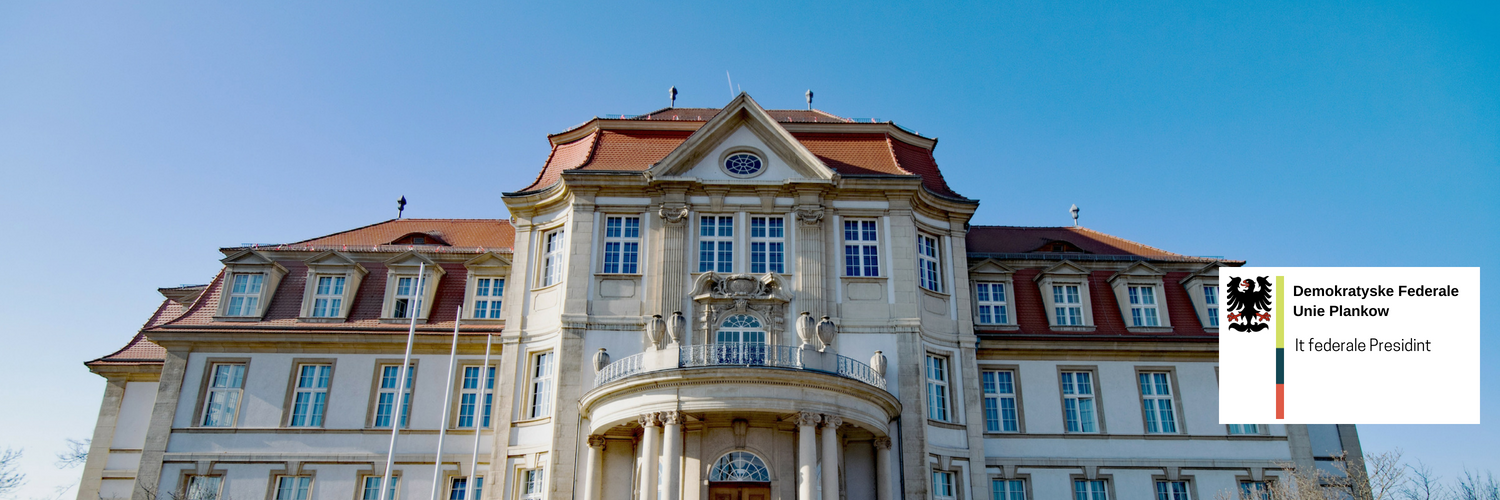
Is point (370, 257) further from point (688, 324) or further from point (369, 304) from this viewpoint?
point (688, 324)

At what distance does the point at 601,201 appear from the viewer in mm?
30281

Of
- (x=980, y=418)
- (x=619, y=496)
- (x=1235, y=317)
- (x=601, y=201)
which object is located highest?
(x=601, y=201)

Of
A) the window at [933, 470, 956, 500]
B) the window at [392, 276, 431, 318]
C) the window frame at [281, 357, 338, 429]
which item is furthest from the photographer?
the window at [392, 276, 431, 318]

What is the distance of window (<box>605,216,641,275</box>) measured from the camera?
29.5 metres

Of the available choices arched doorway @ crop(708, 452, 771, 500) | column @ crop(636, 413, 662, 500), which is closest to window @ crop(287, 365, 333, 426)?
column @ crop(636, 413, 662, 500)

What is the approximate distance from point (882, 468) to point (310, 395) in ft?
57.5

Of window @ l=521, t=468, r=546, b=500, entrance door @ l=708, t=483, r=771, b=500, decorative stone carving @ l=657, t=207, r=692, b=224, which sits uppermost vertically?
decorative stone carving @ l=657, t=207, r=692, b=224

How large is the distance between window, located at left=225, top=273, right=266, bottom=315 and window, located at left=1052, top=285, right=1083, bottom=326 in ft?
84.8

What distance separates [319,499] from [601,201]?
469 inches

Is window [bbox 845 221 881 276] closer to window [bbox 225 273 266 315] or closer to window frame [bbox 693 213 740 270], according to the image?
window frame [bbox 693 213 740 270]

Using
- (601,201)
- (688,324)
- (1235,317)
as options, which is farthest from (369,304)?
(1235,317)

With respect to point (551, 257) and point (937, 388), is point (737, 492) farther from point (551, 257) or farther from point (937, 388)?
point (551, 257)

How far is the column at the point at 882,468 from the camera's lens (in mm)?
26014

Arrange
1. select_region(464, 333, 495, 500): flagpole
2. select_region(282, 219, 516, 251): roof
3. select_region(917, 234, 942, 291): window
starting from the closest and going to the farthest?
select_region(464, 333, 495, 500): flagpole, select_region(917, 234, 942, 291): window, select_region(282, 219, 516, 251): roof
